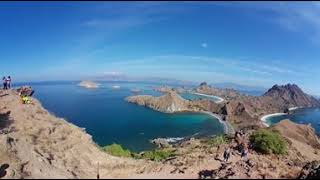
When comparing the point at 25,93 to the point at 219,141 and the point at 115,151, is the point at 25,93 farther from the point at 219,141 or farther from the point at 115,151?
the point at 219,141

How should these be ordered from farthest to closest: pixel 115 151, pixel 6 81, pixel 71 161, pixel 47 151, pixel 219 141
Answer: pixel 219 141, pixel 115 151, pixel 6 81, pixel 47 151, pixel 71 161

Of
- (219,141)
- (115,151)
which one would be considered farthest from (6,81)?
(219,141)

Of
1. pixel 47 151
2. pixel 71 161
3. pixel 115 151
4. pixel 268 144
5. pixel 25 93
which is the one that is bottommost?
pixel 115 151

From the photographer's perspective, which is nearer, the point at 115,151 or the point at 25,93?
the point at 25,93

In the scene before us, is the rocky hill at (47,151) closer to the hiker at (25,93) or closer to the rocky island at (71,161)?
the rocky island at (71,161)

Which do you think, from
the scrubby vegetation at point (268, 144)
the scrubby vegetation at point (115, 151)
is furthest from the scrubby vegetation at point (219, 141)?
the scrubby vegetation at point (115, 151)

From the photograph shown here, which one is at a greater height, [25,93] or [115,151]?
[25,93]

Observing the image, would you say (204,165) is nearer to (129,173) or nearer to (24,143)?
(129,173)

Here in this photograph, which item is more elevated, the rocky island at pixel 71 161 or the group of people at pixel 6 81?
the group of people at pixel 6 81

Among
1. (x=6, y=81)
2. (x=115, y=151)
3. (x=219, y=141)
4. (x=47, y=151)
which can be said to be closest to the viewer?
(x=47, y=151)

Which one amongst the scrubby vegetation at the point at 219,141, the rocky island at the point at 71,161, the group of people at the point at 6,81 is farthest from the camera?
the scrubby vegetation at the point at 219,141

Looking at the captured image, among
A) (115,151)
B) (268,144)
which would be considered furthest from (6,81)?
(268,144)

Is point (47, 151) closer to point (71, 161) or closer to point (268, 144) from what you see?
point (71, 161)

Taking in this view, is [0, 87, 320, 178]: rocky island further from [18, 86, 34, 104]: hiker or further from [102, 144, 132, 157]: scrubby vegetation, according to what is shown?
[102, 144, 132, 157]: scrubby vegetation
